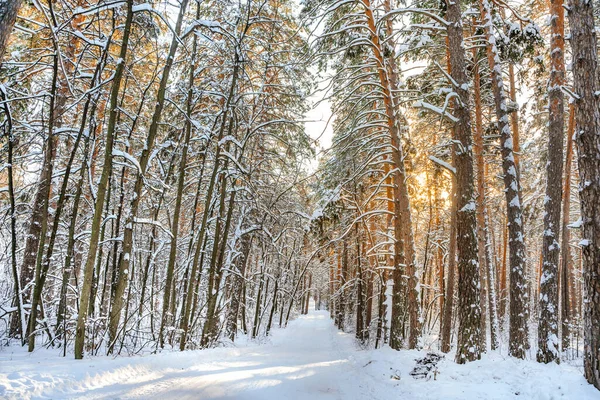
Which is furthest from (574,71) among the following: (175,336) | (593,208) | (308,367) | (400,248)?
(175,336)

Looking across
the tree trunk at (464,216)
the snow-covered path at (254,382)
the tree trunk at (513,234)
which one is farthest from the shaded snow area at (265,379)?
the tree trunk at (513,234)

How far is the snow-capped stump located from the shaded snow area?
0.9 inches

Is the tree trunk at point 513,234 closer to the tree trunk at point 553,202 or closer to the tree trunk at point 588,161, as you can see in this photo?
the tree trunk at point 553,202

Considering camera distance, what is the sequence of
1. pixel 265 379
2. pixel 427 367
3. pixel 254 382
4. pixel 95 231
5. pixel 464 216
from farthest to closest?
1. pixel 464 216
2. pixel 265 379
3. pixel 427 367
4. pixel 254 382
5. pixel 95 231

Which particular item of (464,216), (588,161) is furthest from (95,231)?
(588,161)

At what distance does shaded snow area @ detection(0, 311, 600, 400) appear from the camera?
167 inches

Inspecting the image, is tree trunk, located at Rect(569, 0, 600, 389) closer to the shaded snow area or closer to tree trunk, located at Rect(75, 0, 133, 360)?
the shaded snow area

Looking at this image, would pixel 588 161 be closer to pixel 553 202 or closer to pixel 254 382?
pixel 553 202

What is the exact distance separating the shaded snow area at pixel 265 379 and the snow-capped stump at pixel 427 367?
0.07 ft

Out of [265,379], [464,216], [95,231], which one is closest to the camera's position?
[95,231]

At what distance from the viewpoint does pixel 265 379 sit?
22.5 feet

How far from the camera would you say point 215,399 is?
499 cm

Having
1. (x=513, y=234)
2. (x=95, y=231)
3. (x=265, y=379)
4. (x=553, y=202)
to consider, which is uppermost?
(x=553, y=202)

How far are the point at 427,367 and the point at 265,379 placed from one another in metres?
3.26
